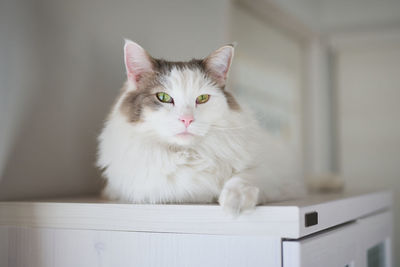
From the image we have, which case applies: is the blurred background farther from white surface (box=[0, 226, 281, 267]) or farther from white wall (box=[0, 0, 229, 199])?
white surface (box=[0, 226, 281, 267])

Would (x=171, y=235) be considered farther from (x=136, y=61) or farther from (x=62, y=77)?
(x=62, y=77)

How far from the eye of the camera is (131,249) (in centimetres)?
85

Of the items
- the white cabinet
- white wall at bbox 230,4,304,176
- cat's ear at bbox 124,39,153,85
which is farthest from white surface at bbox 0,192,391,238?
white wall at bbox 230,4,304,176

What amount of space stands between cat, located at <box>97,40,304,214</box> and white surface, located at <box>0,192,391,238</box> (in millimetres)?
67

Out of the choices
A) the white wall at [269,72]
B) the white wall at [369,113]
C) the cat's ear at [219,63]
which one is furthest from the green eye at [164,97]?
the white wall at [369,113]

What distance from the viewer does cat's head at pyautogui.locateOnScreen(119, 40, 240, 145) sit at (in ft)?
2.90

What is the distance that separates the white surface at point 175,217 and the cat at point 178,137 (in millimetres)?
67

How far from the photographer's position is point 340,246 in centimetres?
94

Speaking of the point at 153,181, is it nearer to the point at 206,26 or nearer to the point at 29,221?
the point at 29,221

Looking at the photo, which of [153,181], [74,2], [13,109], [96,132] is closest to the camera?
[153,181]

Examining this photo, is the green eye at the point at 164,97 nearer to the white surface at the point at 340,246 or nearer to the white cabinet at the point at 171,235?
the white cabinet at the point at 171,235

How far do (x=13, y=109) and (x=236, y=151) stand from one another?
1.79 feet

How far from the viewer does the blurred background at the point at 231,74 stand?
109 centimetres

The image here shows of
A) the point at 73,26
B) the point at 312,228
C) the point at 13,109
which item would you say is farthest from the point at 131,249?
the point at 73,26
